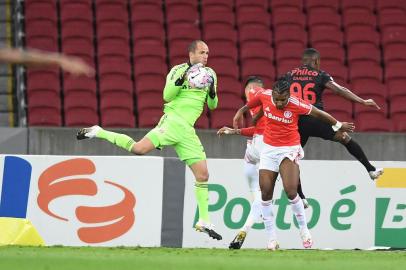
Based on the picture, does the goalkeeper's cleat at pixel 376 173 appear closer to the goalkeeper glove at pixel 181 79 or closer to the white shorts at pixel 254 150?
the white shorts at pixel 254 150

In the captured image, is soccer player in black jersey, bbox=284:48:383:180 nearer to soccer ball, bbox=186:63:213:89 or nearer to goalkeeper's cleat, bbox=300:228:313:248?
soccer ball, bbox=186:63:213:89

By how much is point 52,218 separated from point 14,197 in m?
0.60

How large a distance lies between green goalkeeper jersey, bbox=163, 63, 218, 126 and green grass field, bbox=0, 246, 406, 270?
6.66ft

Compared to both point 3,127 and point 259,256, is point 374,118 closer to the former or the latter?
point 3,127

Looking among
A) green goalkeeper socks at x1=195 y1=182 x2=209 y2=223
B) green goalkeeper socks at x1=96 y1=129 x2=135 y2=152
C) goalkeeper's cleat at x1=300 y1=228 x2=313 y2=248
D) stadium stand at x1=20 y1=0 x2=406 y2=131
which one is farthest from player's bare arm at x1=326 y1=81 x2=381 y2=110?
stadium stand at x1=20 y1=0 x2=406 y2=131

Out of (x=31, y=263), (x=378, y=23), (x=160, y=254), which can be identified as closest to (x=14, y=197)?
(x=160, y=254)

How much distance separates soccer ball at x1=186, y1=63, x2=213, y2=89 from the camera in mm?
13336

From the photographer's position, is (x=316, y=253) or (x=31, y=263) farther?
(x=316, y=253)

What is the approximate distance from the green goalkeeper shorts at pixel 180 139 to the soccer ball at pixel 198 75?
19.3 inches

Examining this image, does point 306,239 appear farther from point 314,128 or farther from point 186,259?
point 186,259

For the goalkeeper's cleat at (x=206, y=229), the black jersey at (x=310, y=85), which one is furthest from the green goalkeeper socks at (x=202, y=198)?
the black jersey at (x=310, y=85)

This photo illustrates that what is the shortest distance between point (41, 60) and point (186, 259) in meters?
2.86

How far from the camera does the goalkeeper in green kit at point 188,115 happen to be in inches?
526

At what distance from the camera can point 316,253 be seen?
12.1 m
